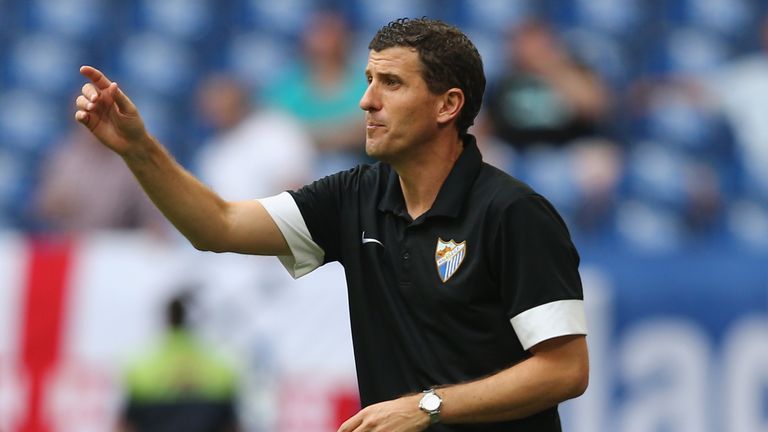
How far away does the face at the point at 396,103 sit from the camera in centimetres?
395

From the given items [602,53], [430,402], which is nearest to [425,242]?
[430,402]

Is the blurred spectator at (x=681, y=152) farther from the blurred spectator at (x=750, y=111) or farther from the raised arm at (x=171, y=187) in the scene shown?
the raised arm at (x=171, y=187)

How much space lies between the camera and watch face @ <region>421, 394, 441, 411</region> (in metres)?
3.73

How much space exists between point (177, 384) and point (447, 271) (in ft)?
16.5

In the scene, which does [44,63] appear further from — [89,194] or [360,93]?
[360,93]

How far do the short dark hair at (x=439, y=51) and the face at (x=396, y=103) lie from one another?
22 millimetres

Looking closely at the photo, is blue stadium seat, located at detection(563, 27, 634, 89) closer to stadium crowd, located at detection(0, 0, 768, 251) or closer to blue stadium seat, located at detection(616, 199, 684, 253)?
stadium crowd, located at detection(0, 0, 768, 251)

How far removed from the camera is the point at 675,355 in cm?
789

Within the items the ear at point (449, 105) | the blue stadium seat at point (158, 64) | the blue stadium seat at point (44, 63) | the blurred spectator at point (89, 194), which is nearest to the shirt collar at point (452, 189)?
the ear at point (449, 105)

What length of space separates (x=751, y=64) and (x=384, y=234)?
6.81m

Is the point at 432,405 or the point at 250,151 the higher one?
the point at 250,151

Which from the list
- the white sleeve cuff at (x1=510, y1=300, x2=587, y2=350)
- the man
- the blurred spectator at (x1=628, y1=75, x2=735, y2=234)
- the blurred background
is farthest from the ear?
the blurred spectator at (x1=628, y1=75, x2=735, y2=234)

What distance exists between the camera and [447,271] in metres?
3.86

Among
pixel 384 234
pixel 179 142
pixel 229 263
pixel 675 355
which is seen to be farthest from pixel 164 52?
pixel 384 234
